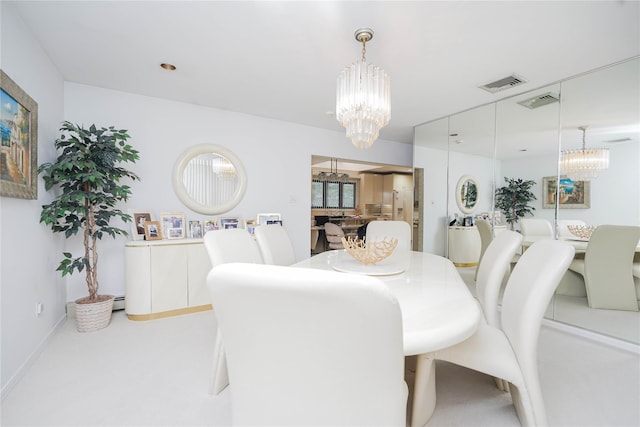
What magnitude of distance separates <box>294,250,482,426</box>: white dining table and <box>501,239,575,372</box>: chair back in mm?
220

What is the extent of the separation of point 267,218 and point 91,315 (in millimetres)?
2086

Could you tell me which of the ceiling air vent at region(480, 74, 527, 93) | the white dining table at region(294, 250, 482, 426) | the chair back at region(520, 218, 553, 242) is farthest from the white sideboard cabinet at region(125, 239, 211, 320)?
the chair back at region(520, 218, 553, 242)

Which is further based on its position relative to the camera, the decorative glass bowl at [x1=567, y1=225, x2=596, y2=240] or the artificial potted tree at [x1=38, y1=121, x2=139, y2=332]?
the decorative glass bowl at [x1=567, y1=225, x2=596, y2=240]

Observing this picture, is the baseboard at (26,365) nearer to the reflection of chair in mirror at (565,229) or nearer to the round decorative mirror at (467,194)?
the reflection of chair in mirror at (565,229)

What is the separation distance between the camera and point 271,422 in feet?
2.56

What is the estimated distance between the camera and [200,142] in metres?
3.64

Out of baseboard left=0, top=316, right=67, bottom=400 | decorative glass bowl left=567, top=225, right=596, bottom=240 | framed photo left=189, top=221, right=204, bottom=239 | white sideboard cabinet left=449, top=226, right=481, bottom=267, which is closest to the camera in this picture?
baseboard left=0, top=316, right=67, bottom=400

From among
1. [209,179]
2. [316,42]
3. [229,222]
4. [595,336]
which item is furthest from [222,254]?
[595,336]

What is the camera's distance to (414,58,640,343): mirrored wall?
8.43 ft

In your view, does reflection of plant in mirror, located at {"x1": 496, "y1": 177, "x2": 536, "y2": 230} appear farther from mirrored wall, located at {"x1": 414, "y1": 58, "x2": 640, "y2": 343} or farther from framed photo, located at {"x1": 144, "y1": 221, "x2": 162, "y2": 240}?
framed photo, located at {"x1": 144, "y1": 221, "x2": 162, "y2": 240}

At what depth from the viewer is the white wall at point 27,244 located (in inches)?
70.0

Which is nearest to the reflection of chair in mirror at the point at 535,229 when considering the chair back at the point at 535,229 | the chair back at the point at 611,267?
the chair back at the point at 535,229

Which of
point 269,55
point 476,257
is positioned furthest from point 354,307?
point 476,257

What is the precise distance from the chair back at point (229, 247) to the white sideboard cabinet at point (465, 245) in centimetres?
345
